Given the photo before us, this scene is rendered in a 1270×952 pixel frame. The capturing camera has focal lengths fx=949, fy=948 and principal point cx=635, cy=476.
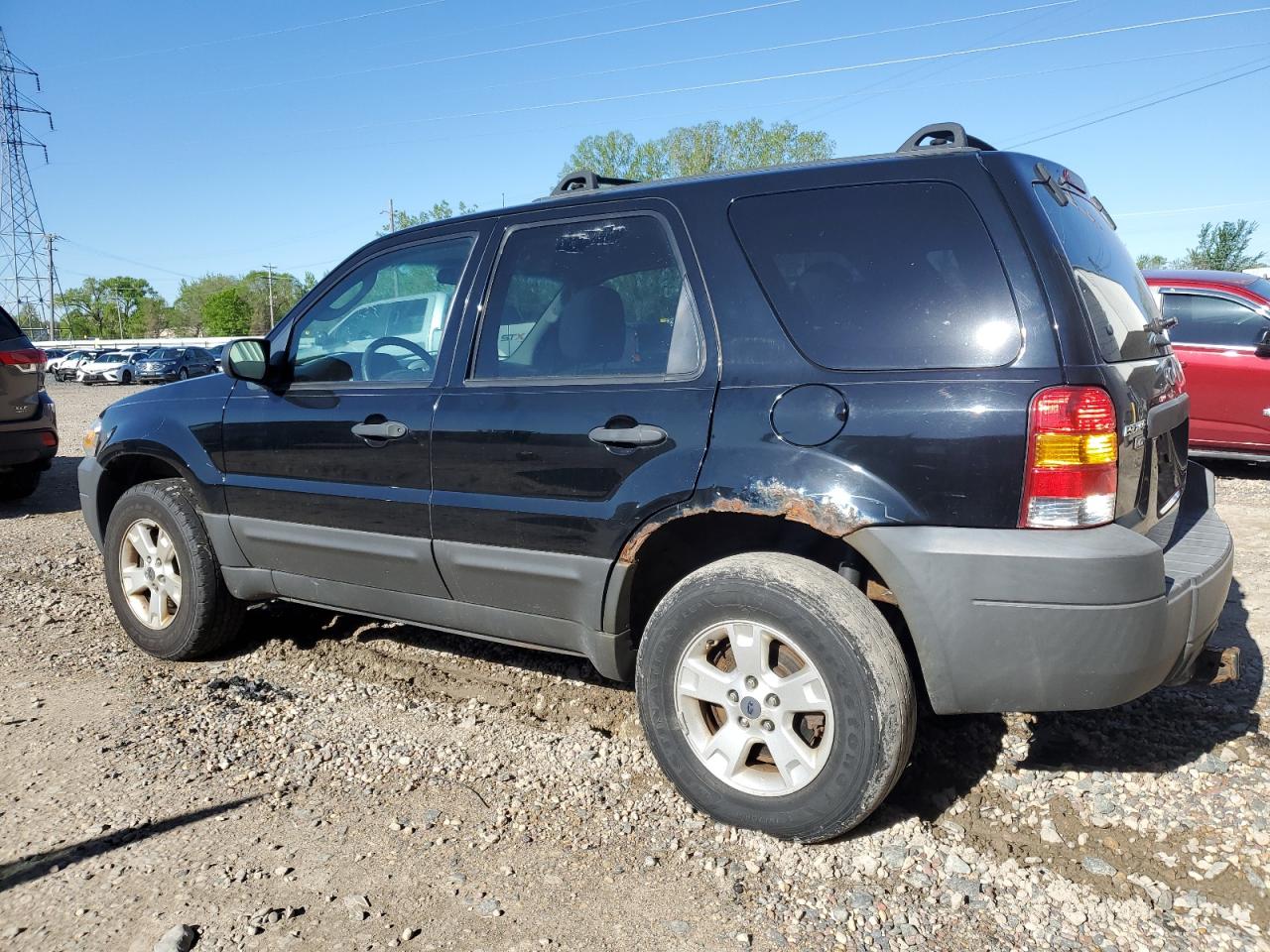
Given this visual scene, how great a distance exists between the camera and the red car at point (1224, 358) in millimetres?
7859

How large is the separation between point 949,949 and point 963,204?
1.91 m

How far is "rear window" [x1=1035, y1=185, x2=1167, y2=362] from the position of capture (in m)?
2.58

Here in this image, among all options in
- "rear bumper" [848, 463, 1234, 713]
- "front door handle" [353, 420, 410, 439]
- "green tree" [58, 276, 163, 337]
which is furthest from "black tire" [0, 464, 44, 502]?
"green tree" [58, 276, 163, 337]

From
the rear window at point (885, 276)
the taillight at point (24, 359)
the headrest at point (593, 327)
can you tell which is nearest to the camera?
the rear window at point (885, 276)

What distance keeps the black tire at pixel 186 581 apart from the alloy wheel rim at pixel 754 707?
2.39m

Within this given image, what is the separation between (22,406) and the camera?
25.4 feet

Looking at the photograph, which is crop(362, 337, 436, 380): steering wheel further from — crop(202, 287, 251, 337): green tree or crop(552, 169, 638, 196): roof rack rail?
crop(202, 287, 251, 337): green tree

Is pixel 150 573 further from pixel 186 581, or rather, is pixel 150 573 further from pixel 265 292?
pixel 265 292

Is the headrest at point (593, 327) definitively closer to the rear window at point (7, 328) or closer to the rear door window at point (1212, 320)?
the rear door window at point (1212, 320)

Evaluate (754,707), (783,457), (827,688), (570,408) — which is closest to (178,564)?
(570,408)

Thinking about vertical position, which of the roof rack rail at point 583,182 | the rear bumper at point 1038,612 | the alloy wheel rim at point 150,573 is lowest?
the alloy wheel rim at point 150,573

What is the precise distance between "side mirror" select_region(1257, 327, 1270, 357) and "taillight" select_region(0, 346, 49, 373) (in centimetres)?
982

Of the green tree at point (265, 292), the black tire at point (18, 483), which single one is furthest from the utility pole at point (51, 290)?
the black tire at point (18, 483)

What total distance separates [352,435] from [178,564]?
4.31 ft
